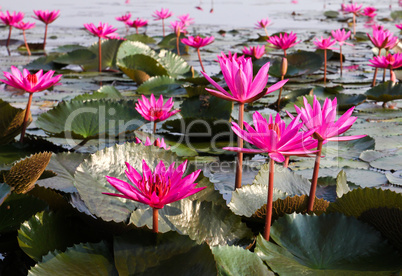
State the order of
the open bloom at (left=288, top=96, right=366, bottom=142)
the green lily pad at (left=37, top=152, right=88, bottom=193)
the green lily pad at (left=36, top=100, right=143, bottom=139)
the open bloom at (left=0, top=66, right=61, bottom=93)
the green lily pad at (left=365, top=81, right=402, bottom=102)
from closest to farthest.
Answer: the open bloom at (left=288, top=96, right=366, bottom=142), the green lily pad at (left=37, top=152, right=88, bottom=193), the open bloom at (left=0, top=66, right=61, bottom=93), the green lily pad at (left=36, top=100, right=143, bottom=139), the green lily pad at (left=365, top=81, right=402, bottom=102)

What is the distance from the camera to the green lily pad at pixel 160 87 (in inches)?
129

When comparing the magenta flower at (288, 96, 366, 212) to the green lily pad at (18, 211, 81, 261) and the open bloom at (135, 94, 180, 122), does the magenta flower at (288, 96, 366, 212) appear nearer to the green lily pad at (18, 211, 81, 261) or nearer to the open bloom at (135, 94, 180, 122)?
the green lily pad at (18, 211, 81, 261)

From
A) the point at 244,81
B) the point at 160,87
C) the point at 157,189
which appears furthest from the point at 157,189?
the point at 160,87

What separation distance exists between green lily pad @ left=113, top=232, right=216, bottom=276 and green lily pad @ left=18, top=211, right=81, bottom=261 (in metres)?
0.19

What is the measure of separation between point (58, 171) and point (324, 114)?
0.99m

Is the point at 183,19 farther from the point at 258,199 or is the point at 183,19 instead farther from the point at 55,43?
the point at 258,199

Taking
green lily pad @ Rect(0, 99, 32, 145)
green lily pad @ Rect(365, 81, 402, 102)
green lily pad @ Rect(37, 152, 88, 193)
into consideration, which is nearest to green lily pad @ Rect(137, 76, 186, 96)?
green lily pad @ Rect(365, 81, 402, 102)

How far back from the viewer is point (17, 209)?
109cm

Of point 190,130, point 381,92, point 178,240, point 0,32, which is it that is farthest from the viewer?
point 0,32

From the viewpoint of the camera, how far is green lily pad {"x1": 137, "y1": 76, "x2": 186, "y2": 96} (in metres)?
3.28

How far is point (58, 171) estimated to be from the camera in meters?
1.57

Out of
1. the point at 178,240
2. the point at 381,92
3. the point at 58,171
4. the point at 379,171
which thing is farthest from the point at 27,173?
the point at 381,92

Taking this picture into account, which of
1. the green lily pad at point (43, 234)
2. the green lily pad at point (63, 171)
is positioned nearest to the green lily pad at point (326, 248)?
the green lily pad at point (43, 234)

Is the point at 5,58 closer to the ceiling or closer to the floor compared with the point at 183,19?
closer to the floor
